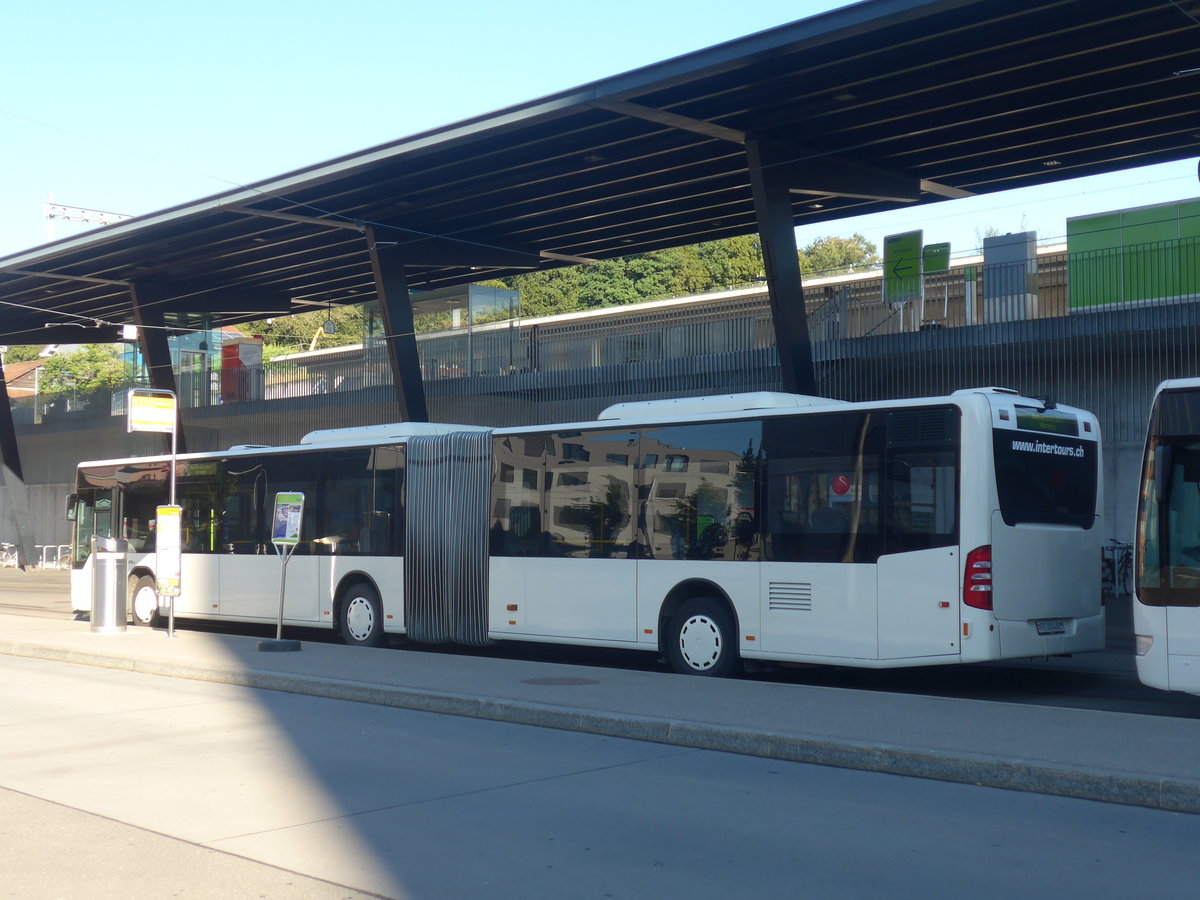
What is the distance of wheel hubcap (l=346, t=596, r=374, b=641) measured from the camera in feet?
58.6

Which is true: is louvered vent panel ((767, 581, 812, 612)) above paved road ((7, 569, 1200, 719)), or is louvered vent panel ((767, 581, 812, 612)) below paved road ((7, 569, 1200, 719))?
above

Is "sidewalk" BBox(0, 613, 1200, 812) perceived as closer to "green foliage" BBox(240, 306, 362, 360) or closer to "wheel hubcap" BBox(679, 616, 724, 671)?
"wheel hubcap" BBox(679, 616, 724, 671)

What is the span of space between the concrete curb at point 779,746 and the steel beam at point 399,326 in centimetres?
1779

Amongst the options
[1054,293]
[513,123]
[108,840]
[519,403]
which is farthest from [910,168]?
[108,840]

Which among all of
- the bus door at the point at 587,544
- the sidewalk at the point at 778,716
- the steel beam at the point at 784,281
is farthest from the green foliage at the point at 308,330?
the sidewalk at the point at 778,716

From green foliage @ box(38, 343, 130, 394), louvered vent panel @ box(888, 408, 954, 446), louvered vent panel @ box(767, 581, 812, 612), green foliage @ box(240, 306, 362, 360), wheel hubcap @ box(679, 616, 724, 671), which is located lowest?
wheel hubcap @ box(679, 616, 724, 671)

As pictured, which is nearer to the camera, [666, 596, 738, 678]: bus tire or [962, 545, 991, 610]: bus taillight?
[962, 545, 991, 610]: bus taillight

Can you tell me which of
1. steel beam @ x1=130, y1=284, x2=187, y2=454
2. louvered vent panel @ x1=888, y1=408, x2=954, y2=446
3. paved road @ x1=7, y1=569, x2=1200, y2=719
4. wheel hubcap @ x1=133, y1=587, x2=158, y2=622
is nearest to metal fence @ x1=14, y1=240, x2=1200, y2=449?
steel beam @ x1=130, y1=284, x2=187, y2=454

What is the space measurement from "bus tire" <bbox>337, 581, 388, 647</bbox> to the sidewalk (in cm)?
185

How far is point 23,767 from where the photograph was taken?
917 centimetres

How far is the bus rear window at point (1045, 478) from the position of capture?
12203 millimetres

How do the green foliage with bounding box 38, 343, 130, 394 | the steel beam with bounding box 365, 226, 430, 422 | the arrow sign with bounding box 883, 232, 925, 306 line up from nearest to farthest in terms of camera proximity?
the arrow sign with bounding box 883, 232, 925, 306 < the steel beam with bounding box 365, 226, 430, 422 < the green foliage with bounding box 38, 343, 130, 394

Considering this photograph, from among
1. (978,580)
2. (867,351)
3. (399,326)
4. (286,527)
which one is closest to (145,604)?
(286,527)

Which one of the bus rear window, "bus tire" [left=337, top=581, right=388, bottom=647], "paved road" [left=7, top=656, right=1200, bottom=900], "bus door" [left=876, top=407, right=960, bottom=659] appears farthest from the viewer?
"bus tire" [left=337, top=581, right=388, bottom=647]
